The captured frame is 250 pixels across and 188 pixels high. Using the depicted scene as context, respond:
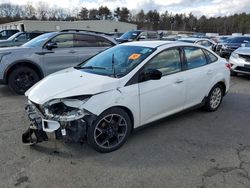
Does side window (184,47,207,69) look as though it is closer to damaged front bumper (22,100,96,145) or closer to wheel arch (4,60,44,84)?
damaged front bumper (22,100,96,145)

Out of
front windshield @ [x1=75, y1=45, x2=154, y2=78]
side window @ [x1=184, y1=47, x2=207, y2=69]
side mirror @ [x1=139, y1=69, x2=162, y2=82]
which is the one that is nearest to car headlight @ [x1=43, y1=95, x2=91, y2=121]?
front windshield @ [x1=75, y1=45, x2=154, y2=78]

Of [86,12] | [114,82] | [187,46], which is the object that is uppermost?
[86,12]

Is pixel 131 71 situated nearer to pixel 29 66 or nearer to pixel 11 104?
pixel 11 104

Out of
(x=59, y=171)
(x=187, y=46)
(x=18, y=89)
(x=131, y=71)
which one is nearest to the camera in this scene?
(x=59, y=171)

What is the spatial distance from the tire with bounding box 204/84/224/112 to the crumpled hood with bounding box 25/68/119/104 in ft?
8.19

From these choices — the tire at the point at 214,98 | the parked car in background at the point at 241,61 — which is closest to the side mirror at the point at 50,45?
the tire at the point at 214,98

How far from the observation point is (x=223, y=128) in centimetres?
463

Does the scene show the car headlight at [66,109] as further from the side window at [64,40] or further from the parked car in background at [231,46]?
the parked car in background at [231,46]

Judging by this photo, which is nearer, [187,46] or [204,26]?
[187,46]

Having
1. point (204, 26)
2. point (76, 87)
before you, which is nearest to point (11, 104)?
point (76, 87)

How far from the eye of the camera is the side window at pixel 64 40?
24.1ft

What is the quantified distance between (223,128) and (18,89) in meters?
5.17

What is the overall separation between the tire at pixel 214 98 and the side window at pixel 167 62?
4.07 feet

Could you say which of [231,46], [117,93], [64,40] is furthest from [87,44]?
[231,46]
